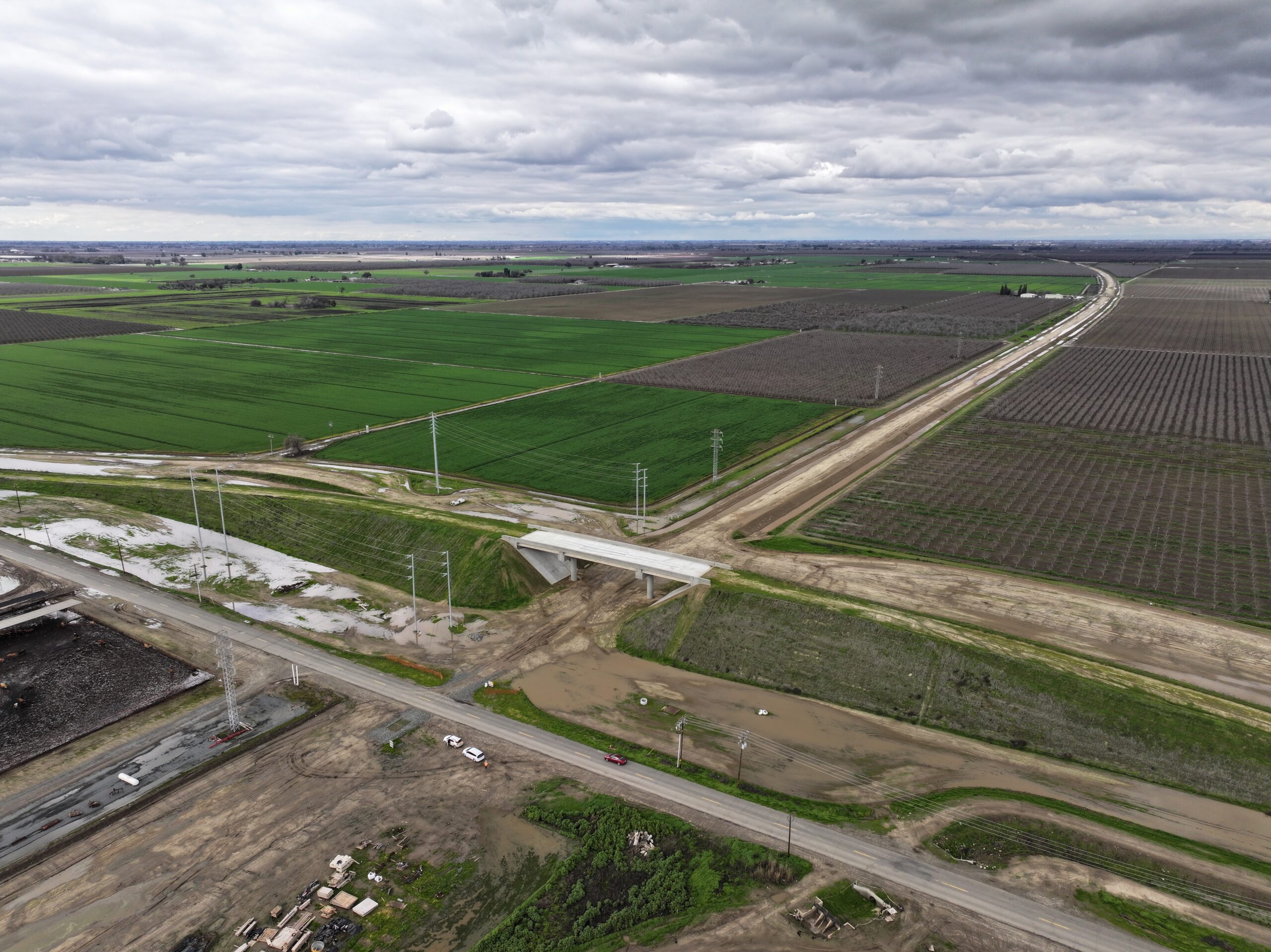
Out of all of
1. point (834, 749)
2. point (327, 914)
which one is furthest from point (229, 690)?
point (834, 749)

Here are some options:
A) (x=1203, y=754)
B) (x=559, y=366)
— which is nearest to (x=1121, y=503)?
(x=1203, y=754)

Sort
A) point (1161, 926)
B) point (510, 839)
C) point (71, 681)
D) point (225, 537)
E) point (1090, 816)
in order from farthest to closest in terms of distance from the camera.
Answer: point (225, 537) → point (71, 681) → point (1090, 816) → point (510, 839) → point (1161, 926)

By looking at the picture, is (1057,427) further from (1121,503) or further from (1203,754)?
(1203,754)

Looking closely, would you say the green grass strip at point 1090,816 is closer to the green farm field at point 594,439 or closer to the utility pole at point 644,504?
the utility pole at point 644,504

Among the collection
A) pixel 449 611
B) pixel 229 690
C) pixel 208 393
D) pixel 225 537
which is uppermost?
pixel 208 393

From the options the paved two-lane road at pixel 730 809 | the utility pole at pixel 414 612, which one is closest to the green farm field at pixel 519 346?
the utility pole at pixel 414 612

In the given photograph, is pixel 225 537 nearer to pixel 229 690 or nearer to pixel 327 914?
pixel 229 690

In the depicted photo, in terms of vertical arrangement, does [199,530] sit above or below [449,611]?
above
